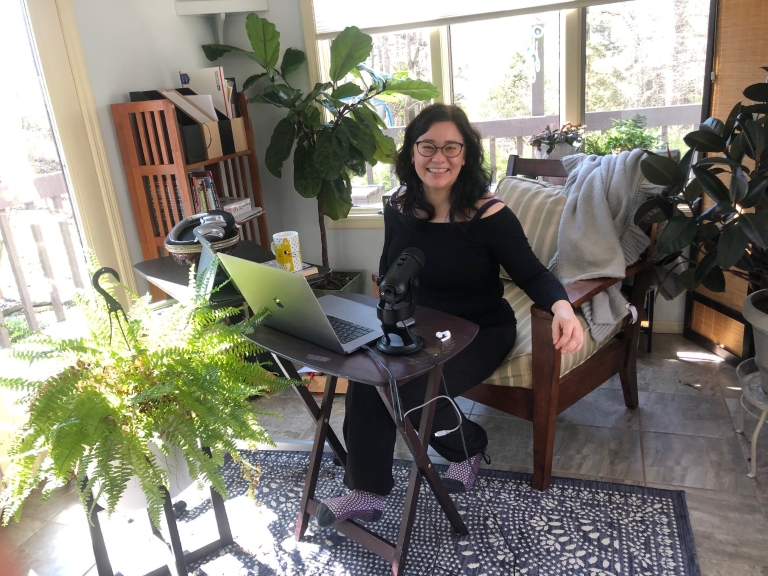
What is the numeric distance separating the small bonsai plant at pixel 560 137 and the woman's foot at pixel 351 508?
1623 mm

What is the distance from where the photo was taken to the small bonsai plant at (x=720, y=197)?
1.74 m

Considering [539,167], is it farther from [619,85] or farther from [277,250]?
[277,250]

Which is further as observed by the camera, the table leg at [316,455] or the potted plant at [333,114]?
the potted plant at [333,114]

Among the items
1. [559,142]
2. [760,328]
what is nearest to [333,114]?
[559,142]

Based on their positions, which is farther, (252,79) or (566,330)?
(252,79)

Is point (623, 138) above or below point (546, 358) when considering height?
above

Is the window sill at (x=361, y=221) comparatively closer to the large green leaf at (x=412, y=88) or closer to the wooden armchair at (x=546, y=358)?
the large green leaf at (x=412, y=88)

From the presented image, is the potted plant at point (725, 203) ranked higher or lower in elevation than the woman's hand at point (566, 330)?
higher

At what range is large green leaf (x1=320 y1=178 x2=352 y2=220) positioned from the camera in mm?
2656

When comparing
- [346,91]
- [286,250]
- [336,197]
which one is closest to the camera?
[286,250]

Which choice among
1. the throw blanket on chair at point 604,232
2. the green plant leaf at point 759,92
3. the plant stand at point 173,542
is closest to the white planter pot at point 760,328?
the throw blanket on chair at point 604,232

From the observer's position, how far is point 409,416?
170cm

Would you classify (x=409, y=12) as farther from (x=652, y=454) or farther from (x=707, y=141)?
(x=652, y=454)

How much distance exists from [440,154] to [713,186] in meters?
0.82
